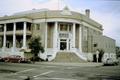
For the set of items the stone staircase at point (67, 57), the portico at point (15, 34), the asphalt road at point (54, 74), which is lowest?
the asphalt road at point (54, 74)

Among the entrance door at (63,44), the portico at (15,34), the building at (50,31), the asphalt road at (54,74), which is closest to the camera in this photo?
the asphalt road at (54,74)

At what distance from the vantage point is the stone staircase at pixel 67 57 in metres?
54.6

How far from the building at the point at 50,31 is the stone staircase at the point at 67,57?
80cm

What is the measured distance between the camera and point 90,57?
65.9 metres

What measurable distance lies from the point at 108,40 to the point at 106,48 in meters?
2.66

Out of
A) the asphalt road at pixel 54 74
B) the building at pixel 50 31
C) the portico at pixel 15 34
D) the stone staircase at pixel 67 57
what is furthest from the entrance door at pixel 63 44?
the asphalt road at pixel 54 74

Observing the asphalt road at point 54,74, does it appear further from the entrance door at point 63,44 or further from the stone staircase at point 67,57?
the entrance door at point 63,44

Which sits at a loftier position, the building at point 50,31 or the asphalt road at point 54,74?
the building at point 50,31

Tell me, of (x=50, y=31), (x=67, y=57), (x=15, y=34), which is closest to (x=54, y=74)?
(x=67, y=57)

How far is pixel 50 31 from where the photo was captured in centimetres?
6144

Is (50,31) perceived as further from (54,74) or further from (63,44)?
(54,74)

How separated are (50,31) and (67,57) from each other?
29.8 feet

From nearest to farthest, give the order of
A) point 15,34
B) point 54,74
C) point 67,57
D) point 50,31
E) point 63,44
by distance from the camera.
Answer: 1. point 54,74
2. point 67,57
3. point 63,44
4. point 50,31
5. point 15,34

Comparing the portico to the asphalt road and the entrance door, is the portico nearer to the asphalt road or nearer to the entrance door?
the entrance door
